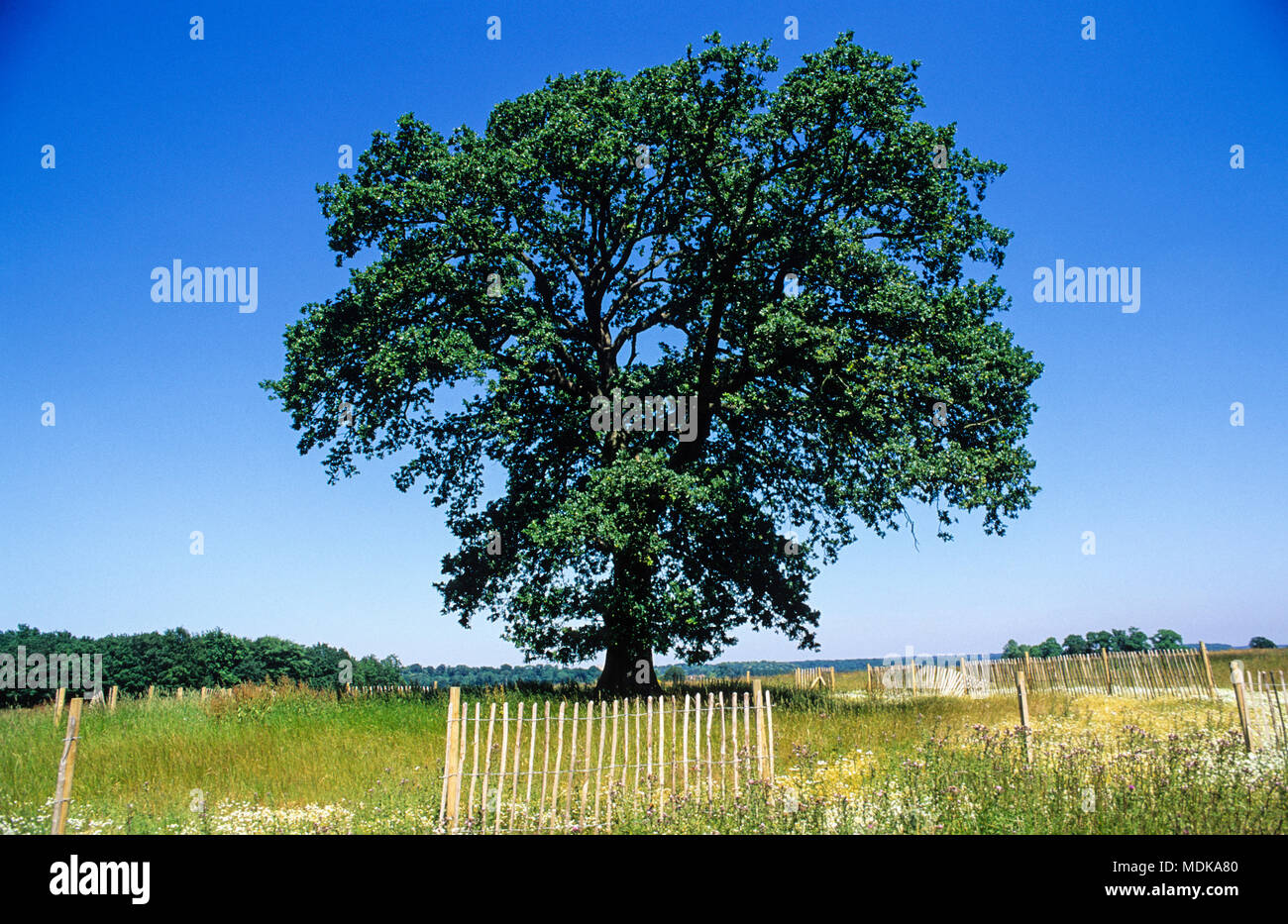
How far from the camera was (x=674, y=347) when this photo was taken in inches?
909

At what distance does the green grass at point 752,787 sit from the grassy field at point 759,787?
0.04m

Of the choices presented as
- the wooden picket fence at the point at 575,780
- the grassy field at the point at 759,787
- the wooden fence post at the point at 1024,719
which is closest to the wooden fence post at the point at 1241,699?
the grassy field at the point at 759,787

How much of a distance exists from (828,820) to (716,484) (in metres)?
11.0

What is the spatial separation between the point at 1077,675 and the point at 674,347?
2207cm

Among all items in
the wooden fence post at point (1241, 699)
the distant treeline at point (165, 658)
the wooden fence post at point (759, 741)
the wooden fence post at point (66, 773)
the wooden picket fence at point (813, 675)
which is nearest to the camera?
the wooden fence post at point (66, 773)

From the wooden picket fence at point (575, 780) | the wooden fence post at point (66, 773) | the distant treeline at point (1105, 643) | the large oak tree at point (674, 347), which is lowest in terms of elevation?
the distant treeline at point (1105, 643)

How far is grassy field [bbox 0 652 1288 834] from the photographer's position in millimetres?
9258

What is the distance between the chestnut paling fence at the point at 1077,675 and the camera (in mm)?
28016

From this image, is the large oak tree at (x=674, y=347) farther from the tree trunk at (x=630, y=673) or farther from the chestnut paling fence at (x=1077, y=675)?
the chestnut paling fence at (x=1077, y=675)

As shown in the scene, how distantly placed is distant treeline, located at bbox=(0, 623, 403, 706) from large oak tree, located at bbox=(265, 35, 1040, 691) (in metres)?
58.0

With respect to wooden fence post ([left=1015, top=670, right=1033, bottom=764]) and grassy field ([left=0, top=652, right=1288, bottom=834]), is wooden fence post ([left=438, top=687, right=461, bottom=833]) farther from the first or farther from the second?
wooden fence post ([left=1015, top=670, right=1033, bottom=764])

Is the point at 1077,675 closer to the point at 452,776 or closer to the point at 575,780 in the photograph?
the point at 575,780

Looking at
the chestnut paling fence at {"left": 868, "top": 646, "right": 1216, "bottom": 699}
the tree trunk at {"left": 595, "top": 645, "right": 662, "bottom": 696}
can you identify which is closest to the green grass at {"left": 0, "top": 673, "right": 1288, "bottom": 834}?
the tree trunk at {"left": 595, "top": 645, "right": 662, "bottom": 696}
